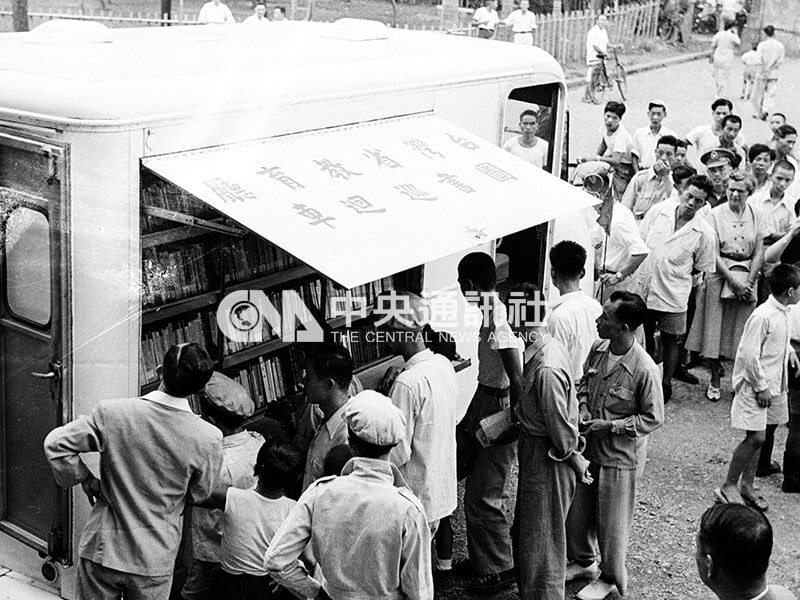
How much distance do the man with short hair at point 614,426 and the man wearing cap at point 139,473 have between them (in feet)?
7.50

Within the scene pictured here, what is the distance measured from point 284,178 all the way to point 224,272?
102 cm

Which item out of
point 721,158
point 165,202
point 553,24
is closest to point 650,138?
point 721,158

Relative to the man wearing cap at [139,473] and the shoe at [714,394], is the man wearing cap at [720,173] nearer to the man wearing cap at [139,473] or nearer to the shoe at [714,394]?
the shoe at [714,394]

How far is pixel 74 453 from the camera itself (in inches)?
156

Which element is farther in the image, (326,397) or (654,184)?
(654,184)

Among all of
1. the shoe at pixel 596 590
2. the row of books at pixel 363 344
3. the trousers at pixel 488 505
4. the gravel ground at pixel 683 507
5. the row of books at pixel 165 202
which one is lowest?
the gravel ground at pixel 683 507

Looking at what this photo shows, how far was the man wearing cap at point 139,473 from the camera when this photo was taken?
4000 mm

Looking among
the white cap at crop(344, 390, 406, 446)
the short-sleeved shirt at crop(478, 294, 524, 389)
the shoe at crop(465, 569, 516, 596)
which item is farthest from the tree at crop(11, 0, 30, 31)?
the white cap at crop(344, 390, 406, 446)

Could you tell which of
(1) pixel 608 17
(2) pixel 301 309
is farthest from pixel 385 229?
(1) pixel 608 17

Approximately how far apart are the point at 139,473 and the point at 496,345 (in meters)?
2.17

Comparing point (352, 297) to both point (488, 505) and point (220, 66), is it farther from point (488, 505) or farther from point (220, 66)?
point (220, 66)

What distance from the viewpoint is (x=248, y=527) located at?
434cm

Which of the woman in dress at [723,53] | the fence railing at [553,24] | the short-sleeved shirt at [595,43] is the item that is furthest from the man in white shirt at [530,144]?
the woman in dress at [723,53]

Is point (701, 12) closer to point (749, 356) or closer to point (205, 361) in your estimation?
point (749, 356)
